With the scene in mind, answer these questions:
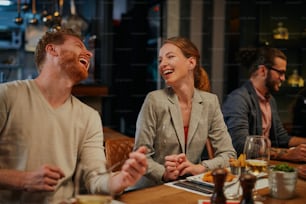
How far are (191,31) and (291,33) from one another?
0.93 metres

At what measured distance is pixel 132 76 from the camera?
16.6ft

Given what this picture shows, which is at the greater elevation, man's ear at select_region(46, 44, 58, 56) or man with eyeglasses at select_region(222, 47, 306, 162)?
man's ear at select_region(46, 44, 58, 56)

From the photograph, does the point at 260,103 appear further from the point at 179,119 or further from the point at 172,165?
the point at 172,165

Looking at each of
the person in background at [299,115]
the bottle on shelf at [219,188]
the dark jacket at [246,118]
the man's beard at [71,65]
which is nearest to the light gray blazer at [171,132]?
the dark jacket at [246,118]

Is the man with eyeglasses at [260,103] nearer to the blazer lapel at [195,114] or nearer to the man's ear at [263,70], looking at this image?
the man's ear at [263,70]

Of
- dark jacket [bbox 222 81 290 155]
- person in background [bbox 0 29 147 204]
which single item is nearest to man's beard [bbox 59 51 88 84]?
person in background [bbox 0 29 147 204]

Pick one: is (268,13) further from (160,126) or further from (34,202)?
(34,202)

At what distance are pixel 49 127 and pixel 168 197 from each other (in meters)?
0.44

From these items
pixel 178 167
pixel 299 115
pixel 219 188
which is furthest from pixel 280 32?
pixel 219 188

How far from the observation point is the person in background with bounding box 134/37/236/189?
179cm

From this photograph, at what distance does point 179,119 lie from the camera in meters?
1.82

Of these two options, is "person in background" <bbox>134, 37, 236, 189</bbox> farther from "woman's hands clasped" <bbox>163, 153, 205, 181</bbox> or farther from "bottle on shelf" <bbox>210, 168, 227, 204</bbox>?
"bottle on shelf" <bbox>210, 168, 227, 204</bbox>

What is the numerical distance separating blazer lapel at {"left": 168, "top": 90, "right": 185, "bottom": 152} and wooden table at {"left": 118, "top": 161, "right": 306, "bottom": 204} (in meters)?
0.46

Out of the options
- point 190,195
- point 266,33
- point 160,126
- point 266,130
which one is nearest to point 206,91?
point 160,126
